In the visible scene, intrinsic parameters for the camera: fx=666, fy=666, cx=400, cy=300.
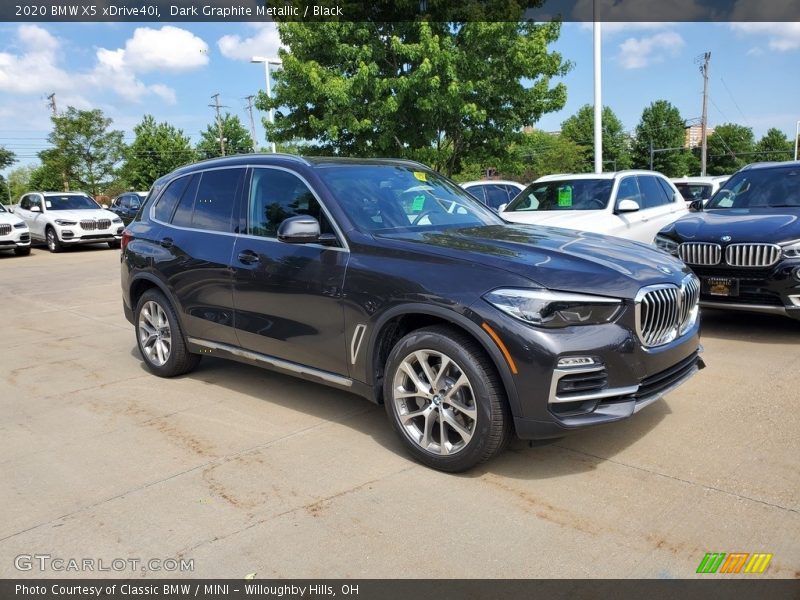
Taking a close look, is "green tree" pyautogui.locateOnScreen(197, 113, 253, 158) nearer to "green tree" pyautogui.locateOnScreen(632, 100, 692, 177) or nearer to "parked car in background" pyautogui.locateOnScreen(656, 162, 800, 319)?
"green tree" pyautogui.locateOnScreen(632, 100, 692, 177)

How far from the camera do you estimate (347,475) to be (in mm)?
3828

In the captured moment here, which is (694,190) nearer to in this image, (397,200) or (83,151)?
(397,200)

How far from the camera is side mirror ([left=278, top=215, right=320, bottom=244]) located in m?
4.14

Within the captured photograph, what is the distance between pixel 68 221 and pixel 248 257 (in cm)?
1740

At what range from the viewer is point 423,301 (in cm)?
373

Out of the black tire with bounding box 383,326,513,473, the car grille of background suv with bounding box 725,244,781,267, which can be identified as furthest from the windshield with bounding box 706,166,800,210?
the black tire with bounding box 383,326,513,473

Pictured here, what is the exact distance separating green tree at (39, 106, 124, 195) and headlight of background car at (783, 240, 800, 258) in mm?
50232

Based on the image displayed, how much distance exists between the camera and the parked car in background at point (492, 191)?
15406 millimetres

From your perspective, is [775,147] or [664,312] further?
[775,147]
